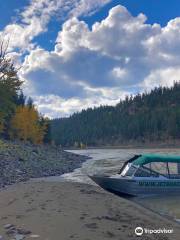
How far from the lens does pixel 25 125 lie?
281ft

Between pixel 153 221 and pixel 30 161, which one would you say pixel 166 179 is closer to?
pixel 153 221

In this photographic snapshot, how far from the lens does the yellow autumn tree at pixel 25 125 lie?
278 ft

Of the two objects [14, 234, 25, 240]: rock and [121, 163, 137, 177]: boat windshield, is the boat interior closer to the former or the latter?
[121, 163, 137, 177]: boat windshield

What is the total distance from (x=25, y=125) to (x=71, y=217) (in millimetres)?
73566

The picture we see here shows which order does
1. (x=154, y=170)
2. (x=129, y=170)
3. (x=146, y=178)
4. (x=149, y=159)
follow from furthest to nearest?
(x=154, y=170)
(x=149, y=159)
(x=129, y=170)
(x=146, y=178)

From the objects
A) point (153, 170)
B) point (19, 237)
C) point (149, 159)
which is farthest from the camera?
point (153, 170)

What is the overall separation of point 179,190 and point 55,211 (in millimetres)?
16015

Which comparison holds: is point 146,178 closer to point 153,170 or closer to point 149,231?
point 153,170

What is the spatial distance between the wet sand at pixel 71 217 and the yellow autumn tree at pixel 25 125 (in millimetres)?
65967

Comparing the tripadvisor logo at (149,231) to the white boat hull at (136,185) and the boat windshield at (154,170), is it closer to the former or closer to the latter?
the white boat hull at (136,185)

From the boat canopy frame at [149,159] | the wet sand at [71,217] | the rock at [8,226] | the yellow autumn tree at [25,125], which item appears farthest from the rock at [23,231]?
the yellow autumn tree at [25,125]

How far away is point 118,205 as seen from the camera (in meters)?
17.2

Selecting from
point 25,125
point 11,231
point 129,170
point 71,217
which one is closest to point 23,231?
point 11,231

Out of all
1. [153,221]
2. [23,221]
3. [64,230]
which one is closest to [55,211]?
[23,221]
